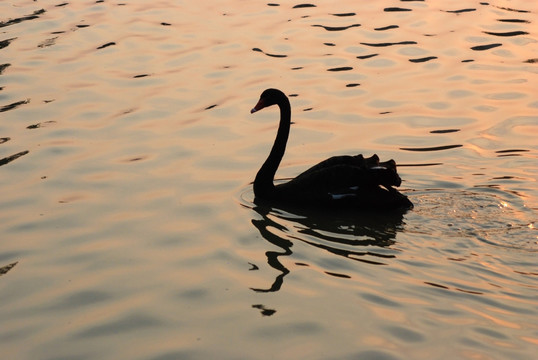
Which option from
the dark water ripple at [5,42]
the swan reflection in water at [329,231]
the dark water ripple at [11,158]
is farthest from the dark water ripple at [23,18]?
the swan reflection in water at [329,231]

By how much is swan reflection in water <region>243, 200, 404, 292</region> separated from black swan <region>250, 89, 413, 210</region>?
9cm

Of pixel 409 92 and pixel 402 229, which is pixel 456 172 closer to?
→ pixel 402 229

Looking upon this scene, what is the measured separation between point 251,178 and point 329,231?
148 cm

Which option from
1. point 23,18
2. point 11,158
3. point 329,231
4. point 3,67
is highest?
point 23,18

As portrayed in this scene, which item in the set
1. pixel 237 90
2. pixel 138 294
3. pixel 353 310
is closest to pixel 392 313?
pixel 353 310

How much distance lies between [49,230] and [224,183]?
186 centimetres

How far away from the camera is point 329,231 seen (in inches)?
339

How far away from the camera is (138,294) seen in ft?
23.9

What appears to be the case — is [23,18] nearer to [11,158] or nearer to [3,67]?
[3,67]

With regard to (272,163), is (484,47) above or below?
below

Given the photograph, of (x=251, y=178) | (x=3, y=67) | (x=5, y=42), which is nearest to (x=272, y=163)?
(x=251, y=178)

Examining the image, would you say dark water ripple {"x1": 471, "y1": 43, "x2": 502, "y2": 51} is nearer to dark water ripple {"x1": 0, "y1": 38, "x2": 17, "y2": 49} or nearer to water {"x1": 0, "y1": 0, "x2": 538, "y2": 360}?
water {"x1": 0, "y1": 0, "x2": 538, "y2": 360}

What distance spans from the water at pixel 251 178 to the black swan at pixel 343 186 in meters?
0.16

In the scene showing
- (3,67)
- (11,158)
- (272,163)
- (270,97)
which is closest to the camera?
(272,163)
